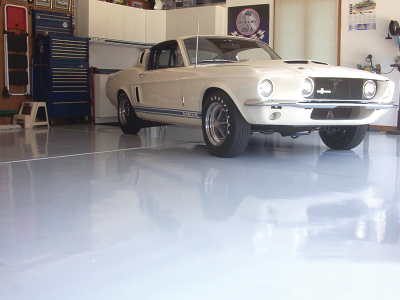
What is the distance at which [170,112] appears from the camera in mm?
5297

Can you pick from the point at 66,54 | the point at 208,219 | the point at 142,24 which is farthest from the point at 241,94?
the point at 142,24

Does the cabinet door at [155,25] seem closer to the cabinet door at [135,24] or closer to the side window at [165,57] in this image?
the cabinet door at [135,24]

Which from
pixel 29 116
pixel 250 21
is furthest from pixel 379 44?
pixel 29 116

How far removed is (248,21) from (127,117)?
3.80 meters

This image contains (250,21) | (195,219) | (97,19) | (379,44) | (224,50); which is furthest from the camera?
(250,21)

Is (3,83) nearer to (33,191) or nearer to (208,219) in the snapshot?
(33,191)

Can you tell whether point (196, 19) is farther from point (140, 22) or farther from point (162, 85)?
point (162, 85)

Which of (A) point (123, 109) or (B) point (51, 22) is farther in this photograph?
(B) point (51, 22)

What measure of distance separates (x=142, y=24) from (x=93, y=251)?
27.9 ft

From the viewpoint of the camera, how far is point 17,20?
8.20m

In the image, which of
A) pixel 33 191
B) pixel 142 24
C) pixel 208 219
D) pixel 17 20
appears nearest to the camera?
pixel 208 219

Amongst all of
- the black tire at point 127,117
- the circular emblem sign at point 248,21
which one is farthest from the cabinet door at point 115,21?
the black tire at point 127,117

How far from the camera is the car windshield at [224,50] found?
5.09 meters

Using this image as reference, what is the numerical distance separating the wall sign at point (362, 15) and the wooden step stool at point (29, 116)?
17.5 feet
